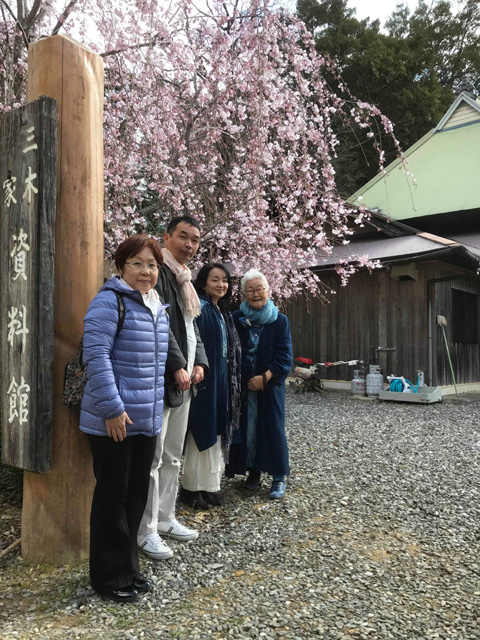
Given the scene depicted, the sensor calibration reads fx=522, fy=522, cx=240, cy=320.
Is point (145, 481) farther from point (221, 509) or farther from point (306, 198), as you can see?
point (306, 198)

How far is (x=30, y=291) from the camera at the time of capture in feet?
8.39

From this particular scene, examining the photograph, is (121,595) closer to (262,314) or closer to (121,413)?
(121,413)

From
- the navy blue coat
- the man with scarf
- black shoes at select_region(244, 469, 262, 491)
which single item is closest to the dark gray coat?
the man with scarf

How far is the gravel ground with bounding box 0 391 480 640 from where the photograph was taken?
2.14 metres

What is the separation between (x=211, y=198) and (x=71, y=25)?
235 centimetres

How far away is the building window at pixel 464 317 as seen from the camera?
1037cm

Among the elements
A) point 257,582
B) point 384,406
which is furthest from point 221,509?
point 384,406

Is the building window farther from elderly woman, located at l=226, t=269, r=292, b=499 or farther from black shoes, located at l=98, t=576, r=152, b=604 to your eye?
black shoes, located at l=98, t=576, r=152, b=604

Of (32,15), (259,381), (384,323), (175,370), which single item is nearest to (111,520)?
(175,370)

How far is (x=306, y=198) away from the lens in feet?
23.7

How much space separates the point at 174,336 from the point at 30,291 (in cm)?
81

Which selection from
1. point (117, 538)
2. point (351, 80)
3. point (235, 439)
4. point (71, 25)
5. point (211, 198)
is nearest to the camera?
point (117, 538)

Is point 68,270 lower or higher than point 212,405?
higher

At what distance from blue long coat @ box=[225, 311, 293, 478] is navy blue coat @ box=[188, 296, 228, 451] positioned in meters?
0.34
